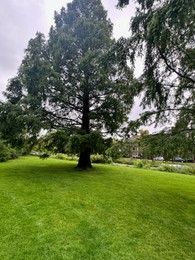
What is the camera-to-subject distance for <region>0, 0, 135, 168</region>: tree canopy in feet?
30.5

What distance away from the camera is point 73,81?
1004 centimetres

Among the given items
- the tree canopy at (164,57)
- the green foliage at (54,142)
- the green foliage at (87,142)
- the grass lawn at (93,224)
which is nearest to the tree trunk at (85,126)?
the green foliage at (87,142)

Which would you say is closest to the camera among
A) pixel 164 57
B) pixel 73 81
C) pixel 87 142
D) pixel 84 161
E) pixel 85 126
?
pixel 164 57

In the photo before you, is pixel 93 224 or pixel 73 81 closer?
pixel 93 224

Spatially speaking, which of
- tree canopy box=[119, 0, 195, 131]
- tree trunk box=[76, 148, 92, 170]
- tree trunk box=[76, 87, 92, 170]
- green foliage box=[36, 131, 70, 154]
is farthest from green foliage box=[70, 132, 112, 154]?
tree canopy box=[119, 0, 195, 131]

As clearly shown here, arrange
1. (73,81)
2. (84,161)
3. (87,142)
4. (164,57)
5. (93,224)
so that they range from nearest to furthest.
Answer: (93,224), (164,57), (87,142), (73,81), (84,161)

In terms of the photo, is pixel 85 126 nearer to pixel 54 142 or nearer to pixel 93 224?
pixel 54 142

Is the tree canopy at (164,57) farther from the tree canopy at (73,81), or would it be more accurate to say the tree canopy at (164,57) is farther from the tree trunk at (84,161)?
the tree trunk at (84,161)

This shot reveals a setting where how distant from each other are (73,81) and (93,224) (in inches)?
304

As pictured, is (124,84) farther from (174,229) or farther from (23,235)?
(23,235)

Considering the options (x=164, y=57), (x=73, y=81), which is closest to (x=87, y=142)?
(x=73, y=81)

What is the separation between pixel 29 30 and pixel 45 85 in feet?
15.5

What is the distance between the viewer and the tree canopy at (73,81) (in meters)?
9.30

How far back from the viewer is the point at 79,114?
36.7 ft
